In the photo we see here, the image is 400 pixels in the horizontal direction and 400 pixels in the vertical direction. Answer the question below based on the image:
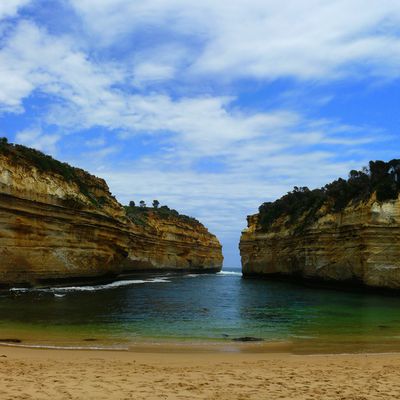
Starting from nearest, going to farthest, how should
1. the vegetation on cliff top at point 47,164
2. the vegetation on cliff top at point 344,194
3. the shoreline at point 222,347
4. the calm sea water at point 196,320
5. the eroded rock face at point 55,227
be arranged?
the shoreline at point 222,347
the calm sea water at point 196,320
the eroded rock face at point 55,227
the vegetation on cliff top at point 47,164
the vegetation on cliff top at point 344,194

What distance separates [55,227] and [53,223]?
1.25 ft

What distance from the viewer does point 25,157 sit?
3362 cm

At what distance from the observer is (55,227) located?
34.8 m

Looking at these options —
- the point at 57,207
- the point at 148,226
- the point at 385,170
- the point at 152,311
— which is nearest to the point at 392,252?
the point at 385,170

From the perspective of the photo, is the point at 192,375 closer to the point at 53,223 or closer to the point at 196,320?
the point at 196,320

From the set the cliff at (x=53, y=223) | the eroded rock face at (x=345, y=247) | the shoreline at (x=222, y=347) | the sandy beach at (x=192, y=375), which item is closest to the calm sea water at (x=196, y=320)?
the shoreline at (x=222, y=347)

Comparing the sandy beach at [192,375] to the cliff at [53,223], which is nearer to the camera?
the sandy beach at [192,375]

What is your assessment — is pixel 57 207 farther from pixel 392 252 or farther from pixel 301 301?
pixel 392 252

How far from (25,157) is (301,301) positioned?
879 inches

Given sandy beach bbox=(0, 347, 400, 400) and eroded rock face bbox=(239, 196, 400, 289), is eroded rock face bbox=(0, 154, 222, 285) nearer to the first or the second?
sandy beach bbox=(0, 347, 400, 400)

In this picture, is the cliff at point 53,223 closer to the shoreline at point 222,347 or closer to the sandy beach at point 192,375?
the shoreline at point 222,347

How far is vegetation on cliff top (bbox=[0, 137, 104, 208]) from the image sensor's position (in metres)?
32.4

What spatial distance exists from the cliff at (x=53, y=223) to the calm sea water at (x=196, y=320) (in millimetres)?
3713

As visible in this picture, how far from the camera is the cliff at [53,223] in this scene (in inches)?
1196
